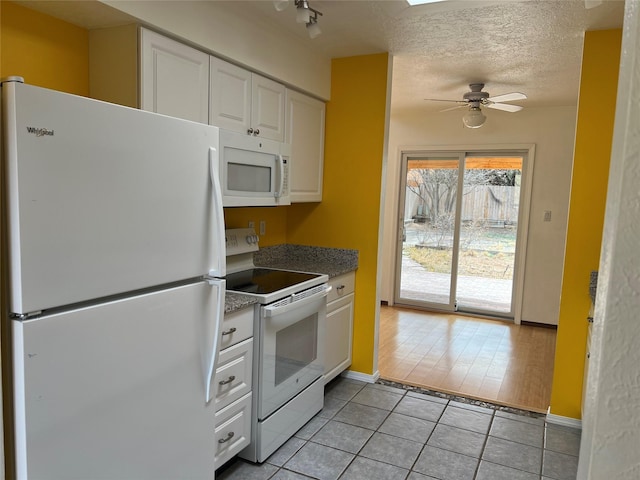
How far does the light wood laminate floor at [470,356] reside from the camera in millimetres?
3400

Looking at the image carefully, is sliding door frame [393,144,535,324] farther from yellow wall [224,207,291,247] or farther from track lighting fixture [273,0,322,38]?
track lighting fixture [273,0,322,38]

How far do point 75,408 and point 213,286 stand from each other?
620 millimetres

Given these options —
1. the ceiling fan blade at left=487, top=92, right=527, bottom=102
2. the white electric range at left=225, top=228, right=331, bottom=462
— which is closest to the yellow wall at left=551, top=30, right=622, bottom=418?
the ceiling fan blade at left=487, top=92, right=527, bottom=102

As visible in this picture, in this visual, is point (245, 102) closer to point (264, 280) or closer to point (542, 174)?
point (264, 280)

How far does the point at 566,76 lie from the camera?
3.72m

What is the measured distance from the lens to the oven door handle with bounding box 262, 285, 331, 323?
233 cm

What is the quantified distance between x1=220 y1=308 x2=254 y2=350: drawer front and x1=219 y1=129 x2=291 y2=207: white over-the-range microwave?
555 millimetres

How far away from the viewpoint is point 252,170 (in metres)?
2.54

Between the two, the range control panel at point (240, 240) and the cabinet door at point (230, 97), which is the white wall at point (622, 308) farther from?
the range control panel at point (240, 240)

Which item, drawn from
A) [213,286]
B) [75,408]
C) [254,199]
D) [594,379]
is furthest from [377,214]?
[594,379]

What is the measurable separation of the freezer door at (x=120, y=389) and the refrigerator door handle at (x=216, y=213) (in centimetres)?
7

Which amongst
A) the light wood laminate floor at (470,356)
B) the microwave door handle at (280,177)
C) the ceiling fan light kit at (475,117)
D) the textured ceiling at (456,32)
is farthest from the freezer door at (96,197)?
the ceiling fan light kit at (475,117)

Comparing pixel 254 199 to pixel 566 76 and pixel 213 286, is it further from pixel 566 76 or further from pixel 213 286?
pixel 566 76

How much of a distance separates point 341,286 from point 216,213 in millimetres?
1693
